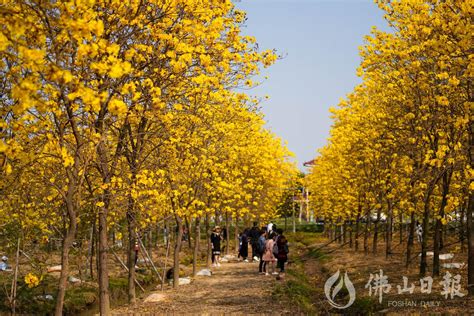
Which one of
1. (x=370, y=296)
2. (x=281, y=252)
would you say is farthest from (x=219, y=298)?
(x=281, y=252)

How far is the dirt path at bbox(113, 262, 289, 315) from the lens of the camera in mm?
17828

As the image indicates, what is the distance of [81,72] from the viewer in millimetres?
10930

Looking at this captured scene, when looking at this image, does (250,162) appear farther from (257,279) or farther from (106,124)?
(106,124)

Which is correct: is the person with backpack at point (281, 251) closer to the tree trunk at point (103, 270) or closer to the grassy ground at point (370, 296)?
the grassy ground at point (370, 296)

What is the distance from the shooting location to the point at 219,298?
67.6 ft

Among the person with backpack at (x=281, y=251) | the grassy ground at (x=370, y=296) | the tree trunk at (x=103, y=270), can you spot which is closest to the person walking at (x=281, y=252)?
the person with backpack at (x=281, y=251)

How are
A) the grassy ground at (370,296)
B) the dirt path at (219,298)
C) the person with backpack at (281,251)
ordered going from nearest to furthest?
the grassy ground at (370,296) < the dirt path at (219,298) < the person with backpack at (281,251)

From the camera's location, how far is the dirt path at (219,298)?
1783 cm

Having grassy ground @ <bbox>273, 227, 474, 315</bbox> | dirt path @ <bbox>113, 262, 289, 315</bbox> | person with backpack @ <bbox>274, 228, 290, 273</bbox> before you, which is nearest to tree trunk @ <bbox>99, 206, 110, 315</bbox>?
dirt path @ <bbox>113, 262, 289, 315</bbox>

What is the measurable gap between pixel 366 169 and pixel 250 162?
975 centimetres

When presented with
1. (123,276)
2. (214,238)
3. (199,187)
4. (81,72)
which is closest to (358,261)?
(214,238)

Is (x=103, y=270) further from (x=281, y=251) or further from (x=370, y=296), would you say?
(x=281, y=251)

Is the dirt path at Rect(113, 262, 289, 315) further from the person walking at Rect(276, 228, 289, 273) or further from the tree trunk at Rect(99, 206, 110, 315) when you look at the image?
the tree trunk at Rect(99, 206, 110, 315)

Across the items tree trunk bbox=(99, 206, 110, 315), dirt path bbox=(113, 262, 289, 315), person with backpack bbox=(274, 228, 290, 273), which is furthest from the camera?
person with backpack bbox=(274, 228, 290, 273)
